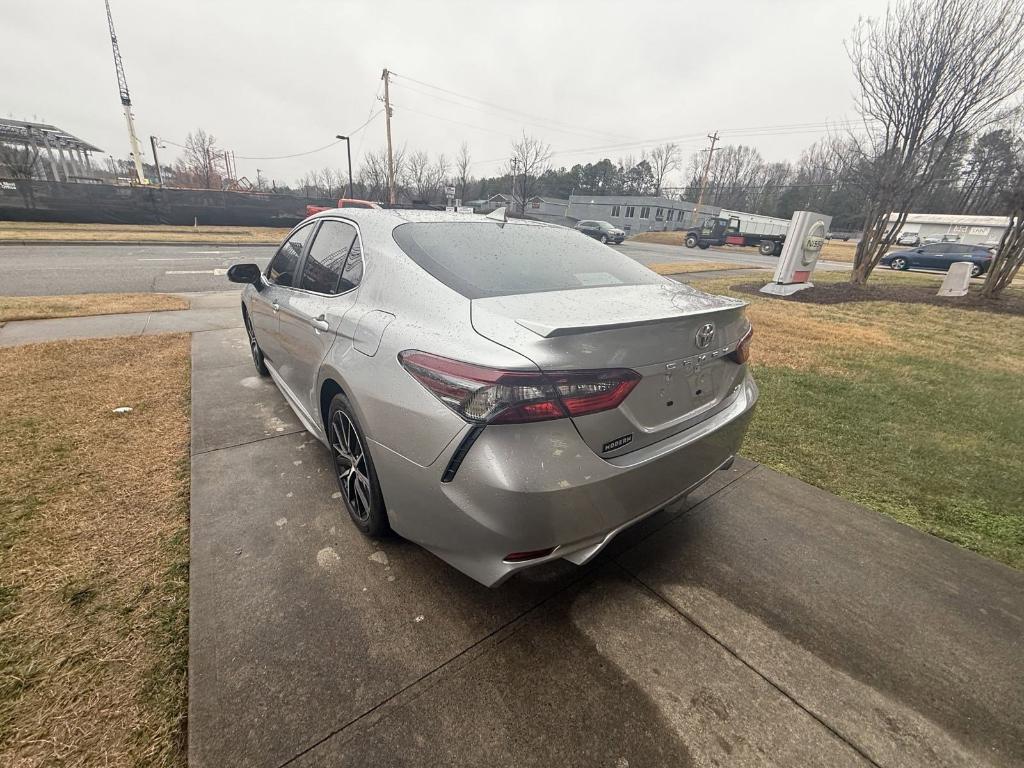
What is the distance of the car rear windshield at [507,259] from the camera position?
199 cm

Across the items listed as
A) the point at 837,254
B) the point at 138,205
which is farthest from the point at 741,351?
the point at 837,254

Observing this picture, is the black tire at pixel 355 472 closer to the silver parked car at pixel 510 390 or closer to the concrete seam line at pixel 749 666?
the silver parked car at pixel 510 390

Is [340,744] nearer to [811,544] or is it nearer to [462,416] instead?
[462,416]

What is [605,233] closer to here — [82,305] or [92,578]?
[82,305]

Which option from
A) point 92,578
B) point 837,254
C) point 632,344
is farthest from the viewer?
point 837,254

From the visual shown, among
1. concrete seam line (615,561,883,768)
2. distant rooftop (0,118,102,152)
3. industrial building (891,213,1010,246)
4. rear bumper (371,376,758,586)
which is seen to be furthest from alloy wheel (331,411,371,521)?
industrial building (891,213,1010,246)

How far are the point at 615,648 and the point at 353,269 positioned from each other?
2.13 metres

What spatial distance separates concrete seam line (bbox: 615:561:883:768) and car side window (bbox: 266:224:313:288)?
280 centimetres

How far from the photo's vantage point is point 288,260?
10.9 feet

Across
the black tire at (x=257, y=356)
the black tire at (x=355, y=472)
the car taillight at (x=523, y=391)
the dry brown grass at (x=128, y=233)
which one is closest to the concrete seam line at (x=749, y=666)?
the car taillight at (x=523, y=391)

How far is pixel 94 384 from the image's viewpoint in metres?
3.95

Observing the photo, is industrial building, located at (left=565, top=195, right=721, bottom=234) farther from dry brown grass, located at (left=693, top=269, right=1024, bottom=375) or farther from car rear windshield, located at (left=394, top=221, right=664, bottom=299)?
car rear windshield, located at (left=394, top=221, right=664, bottom=299)

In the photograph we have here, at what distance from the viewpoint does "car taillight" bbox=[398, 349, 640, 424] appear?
4.84 ft

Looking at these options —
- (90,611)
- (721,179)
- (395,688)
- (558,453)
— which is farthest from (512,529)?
(721,179)
